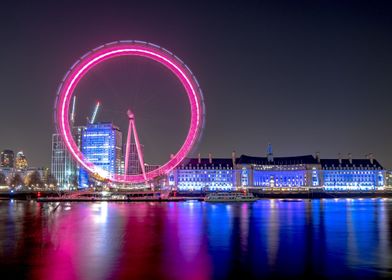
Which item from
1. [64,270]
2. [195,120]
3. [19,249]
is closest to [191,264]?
[64,270]

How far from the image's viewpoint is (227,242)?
21.9m

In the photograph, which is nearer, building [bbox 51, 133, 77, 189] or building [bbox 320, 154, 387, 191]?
building [bbox 320, 154, 387, 191]

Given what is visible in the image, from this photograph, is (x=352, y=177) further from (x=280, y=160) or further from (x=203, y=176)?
(x=203, y=176)

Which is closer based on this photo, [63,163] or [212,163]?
[212,163]

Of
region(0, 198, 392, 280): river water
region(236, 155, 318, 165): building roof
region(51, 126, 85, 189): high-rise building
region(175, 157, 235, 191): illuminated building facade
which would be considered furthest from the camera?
region(51, 126, 85, 189): high-rise building

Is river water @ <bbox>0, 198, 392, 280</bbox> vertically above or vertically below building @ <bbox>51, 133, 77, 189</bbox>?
below

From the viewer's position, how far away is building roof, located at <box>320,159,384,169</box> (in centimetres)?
12562

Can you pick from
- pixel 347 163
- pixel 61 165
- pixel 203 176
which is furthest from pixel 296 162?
pixel 61 165

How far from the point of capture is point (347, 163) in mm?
126250

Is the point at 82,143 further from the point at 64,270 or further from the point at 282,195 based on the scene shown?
the point at 64,270

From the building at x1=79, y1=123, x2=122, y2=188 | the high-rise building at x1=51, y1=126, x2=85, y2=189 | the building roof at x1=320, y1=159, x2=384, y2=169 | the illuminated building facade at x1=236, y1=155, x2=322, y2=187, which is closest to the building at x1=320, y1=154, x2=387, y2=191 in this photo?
the building roof at x1=320, y1=159, x2=384, y2=169

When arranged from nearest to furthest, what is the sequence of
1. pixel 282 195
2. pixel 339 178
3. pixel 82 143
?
pixel 282 195 < pixel 339 178 < pixel 82 143

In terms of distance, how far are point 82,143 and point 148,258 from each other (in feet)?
427

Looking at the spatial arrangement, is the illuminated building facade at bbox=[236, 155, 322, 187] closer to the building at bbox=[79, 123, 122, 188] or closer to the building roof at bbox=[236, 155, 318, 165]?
the building roof at bbox=[236, 155, 318, 165]
